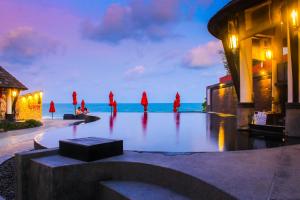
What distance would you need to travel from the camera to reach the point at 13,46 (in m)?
26.5

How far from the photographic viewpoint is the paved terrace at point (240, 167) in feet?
8.38

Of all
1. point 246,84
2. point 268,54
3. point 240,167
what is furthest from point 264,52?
point 240,167

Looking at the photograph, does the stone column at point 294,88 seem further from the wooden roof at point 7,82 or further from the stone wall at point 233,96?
the wooden roof at point 7,82

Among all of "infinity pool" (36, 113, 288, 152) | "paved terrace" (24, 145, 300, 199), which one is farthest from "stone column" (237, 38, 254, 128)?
"paved terrace" (24, 145, 300, 199)

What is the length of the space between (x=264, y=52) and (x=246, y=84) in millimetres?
4821

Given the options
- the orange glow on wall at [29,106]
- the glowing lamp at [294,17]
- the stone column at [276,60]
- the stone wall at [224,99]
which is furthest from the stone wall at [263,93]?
the orange glow on wall at [29,106]

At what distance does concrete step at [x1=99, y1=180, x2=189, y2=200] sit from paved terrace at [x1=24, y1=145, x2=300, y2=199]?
293 mm

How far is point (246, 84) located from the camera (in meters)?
9.30

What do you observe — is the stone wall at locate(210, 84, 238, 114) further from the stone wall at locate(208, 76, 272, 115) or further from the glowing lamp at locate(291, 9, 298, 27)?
the glowing lamp at locate(291, 9, 298, 27)

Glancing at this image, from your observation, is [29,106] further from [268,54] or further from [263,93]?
[268,54]

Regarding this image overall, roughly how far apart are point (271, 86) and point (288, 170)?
11956mm

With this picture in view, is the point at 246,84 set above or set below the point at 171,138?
above

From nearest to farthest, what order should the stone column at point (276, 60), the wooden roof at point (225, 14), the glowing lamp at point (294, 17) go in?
1. the glowing lamp at point (294, 17)
2. the wooden roof at point (225, 14)
3. the stone column at point (276, 60)

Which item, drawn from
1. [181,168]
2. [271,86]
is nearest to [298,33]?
[181,168]
